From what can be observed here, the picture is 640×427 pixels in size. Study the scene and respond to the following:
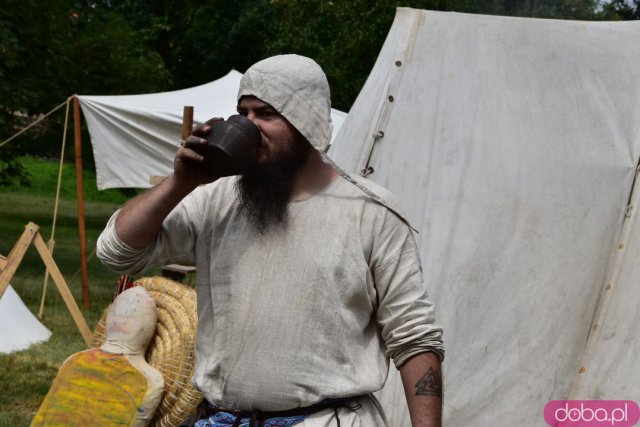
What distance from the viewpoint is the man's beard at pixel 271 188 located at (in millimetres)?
2312

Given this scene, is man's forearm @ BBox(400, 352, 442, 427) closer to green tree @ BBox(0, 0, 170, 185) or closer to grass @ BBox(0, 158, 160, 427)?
grass @ BBox(0, 158, 160, 427)

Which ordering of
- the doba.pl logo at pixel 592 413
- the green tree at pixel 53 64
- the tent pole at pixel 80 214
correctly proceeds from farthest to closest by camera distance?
the green tree at pixel 53 64 → the tent pole at pixel 80 214 → the doba.pl logo at pixel 592 413

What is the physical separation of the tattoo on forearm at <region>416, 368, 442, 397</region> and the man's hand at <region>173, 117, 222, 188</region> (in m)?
0.62

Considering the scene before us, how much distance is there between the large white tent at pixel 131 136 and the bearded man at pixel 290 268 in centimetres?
841

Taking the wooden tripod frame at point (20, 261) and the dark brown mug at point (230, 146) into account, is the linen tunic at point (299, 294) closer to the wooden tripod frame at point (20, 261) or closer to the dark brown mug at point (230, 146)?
the dark brown mug at point (230, 146)

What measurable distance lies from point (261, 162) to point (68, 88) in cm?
1300

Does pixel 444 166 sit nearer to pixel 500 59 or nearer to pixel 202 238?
pixel 500 59

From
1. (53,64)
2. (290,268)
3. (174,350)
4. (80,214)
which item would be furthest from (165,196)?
(53,64)

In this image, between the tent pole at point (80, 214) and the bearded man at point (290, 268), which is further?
the tent pole at point (80, 214)

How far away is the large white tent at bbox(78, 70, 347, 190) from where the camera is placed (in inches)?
429

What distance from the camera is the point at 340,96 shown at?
→ 17.9m

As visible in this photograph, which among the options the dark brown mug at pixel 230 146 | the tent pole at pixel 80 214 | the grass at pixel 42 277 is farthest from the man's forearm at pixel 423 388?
the tent pole at pixel 80 214

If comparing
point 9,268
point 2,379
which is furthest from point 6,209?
point 9,268

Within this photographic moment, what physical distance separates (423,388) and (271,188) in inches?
20.9
